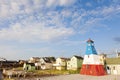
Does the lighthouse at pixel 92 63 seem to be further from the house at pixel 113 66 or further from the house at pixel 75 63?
the house at pixel 75 63

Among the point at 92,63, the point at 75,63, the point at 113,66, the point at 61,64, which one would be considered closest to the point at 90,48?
the point at 92,63

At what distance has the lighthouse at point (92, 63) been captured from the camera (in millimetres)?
56000

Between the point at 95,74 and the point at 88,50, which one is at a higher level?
the point at 88,50

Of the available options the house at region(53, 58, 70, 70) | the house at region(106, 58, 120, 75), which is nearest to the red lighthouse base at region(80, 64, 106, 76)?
the house at region(106, 58, 120, 75)

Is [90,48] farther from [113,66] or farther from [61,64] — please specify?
[61,64]

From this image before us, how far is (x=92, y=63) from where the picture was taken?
186 ft

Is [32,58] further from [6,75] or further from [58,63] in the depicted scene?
[6,75]

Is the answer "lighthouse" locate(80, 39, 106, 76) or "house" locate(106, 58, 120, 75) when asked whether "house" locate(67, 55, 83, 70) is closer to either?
"house" locate(106, 58, 120, 75)

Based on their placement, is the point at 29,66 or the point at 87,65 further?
the point at 29,66

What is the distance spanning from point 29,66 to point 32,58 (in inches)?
1507

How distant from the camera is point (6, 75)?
51.9 m

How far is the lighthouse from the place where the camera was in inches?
2205

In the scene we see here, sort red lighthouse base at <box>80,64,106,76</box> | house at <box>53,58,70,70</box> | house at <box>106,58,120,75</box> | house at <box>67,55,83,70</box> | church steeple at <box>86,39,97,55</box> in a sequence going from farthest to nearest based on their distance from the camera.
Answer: house at <box>53,58,70,70</box> < house at <box>67,55,83,70</box> < house at <box>106,58,120,75</box> < church steeple at <box>86,39,97,55</box> < red lighthouse base at <box>80,64,106,76</box>

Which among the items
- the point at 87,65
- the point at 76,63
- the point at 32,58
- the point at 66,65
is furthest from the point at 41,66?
the point at 87,65
